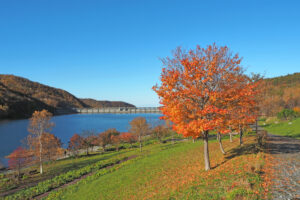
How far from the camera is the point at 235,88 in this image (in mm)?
14805

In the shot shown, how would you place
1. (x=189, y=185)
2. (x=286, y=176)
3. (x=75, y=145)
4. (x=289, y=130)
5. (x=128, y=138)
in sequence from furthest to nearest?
1. (x=128, y=138)
2. (x=75, y=145)
3. (x=289, y=130)
4. (x=189, y=185)
5. (x=286, y=176)

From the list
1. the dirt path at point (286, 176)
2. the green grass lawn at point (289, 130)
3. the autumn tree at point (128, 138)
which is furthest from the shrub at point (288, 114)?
the dirt path at point (286, 176)

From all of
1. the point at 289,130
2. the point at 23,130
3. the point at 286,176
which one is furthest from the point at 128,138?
the point at 23,130

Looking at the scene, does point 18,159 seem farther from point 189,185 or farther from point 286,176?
point 286,176

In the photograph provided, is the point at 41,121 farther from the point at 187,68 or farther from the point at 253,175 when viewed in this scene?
the point at 253,175

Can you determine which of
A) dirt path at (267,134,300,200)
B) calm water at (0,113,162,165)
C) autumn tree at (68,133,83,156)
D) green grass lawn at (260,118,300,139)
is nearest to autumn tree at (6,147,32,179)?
autumn tree at (68,133,83,156)

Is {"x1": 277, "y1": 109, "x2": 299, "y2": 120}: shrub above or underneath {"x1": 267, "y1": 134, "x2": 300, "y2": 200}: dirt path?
above

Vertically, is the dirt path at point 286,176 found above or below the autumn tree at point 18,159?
above

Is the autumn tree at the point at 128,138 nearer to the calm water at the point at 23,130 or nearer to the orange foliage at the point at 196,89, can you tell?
the calm water at the point at 23,130

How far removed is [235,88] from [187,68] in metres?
4.45

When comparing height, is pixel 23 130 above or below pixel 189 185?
below

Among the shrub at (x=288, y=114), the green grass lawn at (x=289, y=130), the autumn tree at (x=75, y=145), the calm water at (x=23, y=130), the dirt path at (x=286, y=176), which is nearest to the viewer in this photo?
the dirt path at (x=286, y=176)

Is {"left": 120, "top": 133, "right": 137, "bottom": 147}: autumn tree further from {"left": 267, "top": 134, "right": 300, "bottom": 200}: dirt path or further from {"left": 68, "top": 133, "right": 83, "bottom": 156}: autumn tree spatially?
{"left": 267, "top": 134, "right": 300, "bottom": 200}: dirt path

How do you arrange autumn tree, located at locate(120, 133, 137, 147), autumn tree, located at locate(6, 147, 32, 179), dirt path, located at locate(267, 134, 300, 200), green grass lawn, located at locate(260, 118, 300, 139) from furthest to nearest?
autumn tree, located at locate(120, 133, 137, 147) → green grass lawn, located at locate(260, 118, 300, 139) → autumn tree, located at locate(6, 147, 32, 179) → dirt path, located at locate(267, 134, 300, 200)
